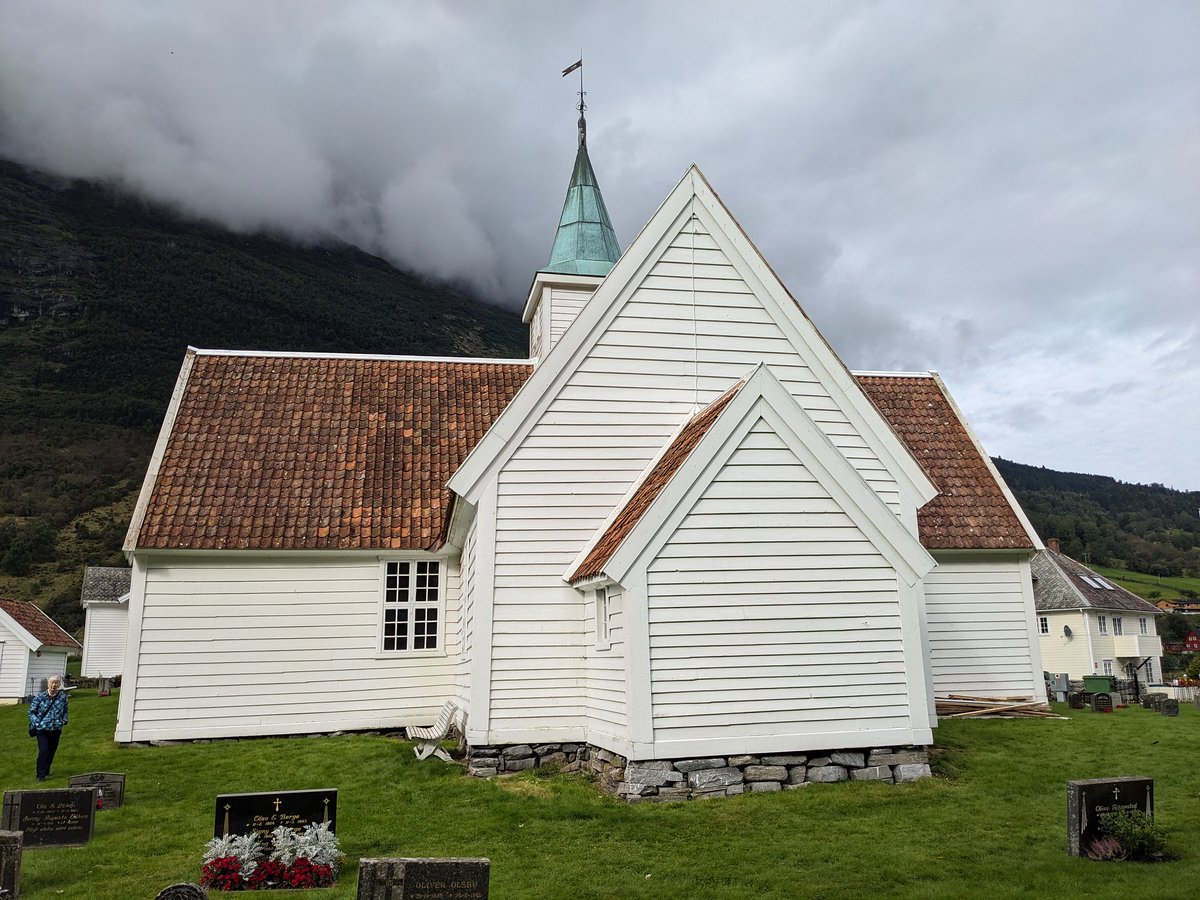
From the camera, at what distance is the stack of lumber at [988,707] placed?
1833 centimetres

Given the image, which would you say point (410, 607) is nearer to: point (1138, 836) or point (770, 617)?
point (770, 617)

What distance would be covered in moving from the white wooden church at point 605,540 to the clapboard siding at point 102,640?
3589 centimetres

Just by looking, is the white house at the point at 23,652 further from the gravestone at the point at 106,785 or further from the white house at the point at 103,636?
the gravestone at the point at 106,785

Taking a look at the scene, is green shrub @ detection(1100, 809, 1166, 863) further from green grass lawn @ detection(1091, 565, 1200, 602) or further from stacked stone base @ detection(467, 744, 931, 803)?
green grass lawn @ detection(1091, 565, 1200, 602)

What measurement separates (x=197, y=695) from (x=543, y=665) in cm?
751

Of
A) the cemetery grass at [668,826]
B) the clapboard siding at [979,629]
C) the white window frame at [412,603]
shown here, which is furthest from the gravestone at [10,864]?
the clapboard siding at [979,629]

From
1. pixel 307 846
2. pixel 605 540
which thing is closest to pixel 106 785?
pixel 307 846

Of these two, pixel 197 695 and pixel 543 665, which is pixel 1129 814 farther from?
pixel 197 695

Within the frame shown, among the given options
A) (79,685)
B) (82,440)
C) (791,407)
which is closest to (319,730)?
(791,407)

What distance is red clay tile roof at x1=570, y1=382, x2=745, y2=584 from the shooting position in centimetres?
1203

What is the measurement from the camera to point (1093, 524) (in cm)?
12794

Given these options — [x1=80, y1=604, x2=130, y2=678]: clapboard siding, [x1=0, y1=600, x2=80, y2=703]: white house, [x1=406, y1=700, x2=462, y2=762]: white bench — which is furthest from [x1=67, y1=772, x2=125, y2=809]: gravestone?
[x1=80, y1=604, x2=130, y2=678]: clapboard siding

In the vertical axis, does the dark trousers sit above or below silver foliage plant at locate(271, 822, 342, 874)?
above

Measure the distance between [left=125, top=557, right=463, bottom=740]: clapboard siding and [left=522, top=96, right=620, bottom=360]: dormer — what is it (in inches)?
352
